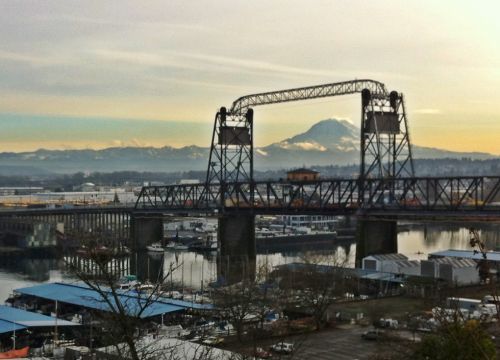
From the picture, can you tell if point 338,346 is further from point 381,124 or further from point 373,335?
point 381,124

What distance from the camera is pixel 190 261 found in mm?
45719

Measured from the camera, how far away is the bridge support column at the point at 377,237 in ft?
121

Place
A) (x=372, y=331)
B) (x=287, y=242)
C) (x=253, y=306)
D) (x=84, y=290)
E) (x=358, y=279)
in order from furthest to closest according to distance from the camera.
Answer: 1. (x=287, y=242)
2. (x=358, y=279)
3. (x=84, y=290)
4. (x=253, y=306)
5. (x=372, y=331)

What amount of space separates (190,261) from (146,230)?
9790 millimetres

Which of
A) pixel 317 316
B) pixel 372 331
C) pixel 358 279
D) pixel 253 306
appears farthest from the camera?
pixel 358 279

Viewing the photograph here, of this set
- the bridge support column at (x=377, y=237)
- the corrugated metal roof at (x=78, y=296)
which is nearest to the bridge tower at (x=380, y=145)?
the bridge support column at (x=377, y=237)

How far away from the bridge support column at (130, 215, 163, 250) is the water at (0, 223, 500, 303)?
2612 mm

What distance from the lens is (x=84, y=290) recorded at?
26625 millimetres

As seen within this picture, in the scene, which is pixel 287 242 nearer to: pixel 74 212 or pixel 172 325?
pixel 74 212

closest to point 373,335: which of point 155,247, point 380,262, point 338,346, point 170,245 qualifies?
point 338,346

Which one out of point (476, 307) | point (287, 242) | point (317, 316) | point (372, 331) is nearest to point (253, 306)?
point (317, 316)

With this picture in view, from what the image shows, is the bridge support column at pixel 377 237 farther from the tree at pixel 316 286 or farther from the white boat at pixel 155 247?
the white boat at pixel 155 247

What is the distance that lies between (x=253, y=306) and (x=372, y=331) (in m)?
4.11

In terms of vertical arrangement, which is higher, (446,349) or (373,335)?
(446,349)
